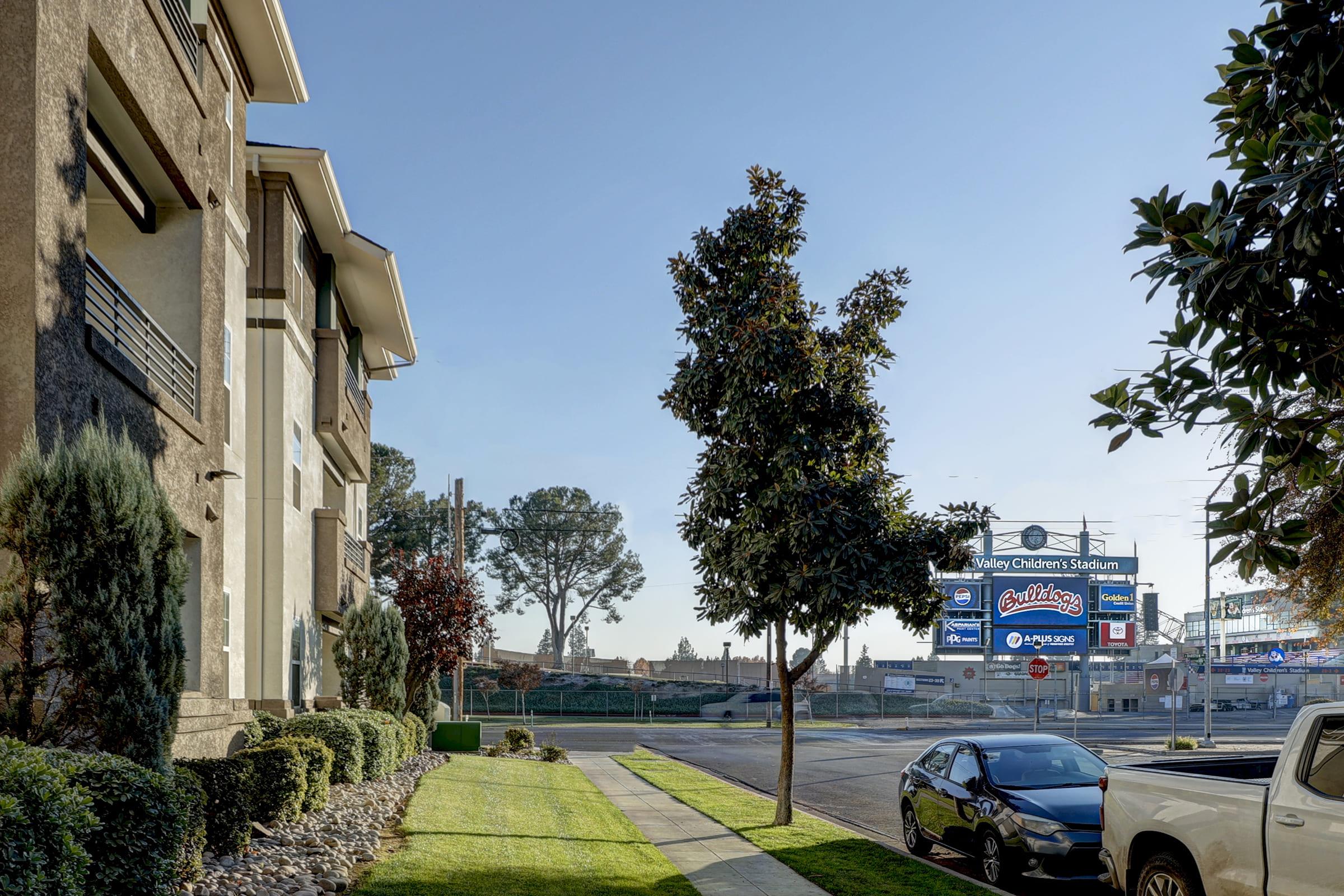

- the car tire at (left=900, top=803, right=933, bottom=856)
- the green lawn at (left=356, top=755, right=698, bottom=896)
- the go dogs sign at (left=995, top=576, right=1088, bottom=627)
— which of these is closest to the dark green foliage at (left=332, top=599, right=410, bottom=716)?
the green lawn at (left=356, top=755, right=698, bottom=896)

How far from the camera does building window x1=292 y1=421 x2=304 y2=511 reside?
21.0 meters

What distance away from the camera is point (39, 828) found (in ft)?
19.7

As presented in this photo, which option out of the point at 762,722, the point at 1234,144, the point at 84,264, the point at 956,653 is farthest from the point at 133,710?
the point at 956,653

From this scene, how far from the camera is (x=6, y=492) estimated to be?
816cm

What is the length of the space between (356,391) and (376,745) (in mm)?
11196

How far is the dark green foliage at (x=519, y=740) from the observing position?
103 ft

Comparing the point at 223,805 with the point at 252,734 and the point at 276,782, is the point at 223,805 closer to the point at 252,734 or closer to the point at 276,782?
the point at 276,782

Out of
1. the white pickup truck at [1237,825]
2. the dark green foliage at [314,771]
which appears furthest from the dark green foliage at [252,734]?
the white pickup truck at [1237,825]

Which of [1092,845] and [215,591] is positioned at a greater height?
[215,591]

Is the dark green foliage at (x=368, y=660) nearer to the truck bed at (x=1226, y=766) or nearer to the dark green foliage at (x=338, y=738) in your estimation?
the dark green foliage at (x=338, y=738)

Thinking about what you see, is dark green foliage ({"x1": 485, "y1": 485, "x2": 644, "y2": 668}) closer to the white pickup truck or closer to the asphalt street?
the asphalt street

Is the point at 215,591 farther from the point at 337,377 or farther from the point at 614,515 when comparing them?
the point at 614,515

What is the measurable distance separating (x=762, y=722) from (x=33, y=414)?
56143mm

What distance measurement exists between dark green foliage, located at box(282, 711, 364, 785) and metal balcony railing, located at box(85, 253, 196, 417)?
5.47m
